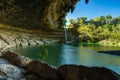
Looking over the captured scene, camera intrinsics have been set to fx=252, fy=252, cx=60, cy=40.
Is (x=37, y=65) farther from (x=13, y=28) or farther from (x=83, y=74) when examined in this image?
(x=13, y=28)

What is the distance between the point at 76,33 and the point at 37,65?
279ft

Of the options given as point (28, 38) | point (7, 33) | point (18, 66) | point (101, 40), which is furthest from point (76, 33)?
point (18, 66)

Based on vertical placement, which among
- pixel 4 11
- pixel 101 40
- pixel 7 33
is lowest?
pixel 101 40

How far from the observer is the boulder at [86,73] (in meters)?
7.03

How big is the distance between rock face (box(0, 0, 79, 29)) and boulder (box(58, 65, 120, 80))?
103ft

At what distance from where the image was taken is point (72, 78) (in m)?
7.76

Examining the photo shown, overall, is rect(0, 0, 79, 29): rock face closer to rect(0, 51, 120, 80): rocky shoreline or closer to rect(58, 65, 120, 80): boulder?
rect(0, 51, 120, 80): rocky shoreline

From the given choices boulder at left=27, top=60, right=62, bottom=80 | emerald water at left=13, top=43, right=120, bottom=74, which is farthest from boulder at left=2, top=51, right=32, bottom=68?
emerald water at left=13, top=43, right=120, bottom=74

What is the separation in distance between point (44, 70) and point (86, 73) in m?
1.76

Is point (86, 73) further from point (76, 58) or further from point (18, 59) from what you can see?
point (76, 58)

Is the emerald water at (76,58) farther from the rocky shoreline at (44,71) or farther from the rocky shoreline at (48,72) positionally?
the rocky shoreline at (48,72)

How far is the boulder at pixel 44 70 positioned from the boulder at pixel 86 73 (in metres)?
0.22

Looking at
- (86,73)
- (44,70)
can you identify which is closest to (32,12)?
(44,70)

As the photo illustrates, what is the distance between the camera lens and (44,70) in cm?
866
